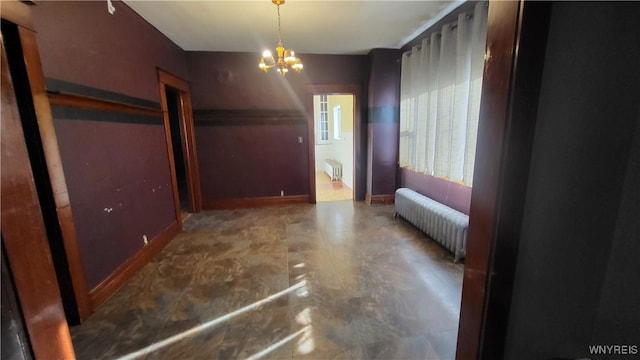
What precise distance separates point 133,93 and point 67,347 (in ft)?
8.55

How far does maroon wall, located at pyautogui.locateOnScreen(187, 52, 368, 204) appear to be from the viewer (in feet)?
14.0

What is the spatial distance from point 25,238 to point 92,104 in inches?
76.9

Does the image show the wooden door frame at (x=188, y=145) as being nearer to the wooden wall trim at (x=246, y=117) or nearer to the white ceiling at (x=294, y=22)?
the wooden wall trim at (x=246, y=117)

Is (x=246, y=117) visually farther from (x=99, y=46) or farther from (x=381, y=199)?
(x=381, y=199)

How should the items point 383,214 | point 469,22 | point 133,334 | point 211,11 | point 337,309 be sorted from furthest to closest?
point 383,214
point 211,11
point 469,22
point 337,309
point 133,334

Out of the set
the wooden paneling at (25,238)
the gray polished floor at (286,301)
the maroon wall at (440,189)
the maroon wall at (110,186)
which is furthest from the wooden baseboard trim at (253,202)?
the wooden paneling at (25,238)

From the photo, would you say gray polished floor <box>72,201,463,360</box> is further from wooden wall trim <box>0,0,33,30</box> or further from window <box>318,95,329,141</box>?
window <box>318,95,329,141</box>

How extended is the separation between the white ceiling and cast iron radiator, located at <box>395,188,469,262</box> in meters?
2.23

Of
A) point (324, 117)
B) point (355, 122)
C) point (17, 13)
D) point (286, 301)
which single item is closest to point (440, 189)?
point (355, 122)

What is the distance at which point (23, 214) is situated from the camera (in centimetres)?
67

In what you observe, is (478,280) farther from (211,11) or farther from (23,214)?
(211,11)

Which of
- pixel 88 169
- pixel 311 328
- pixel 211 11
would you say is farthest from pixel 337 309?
pixel 211 11

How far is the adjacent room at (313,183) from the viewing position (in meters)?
0.80
